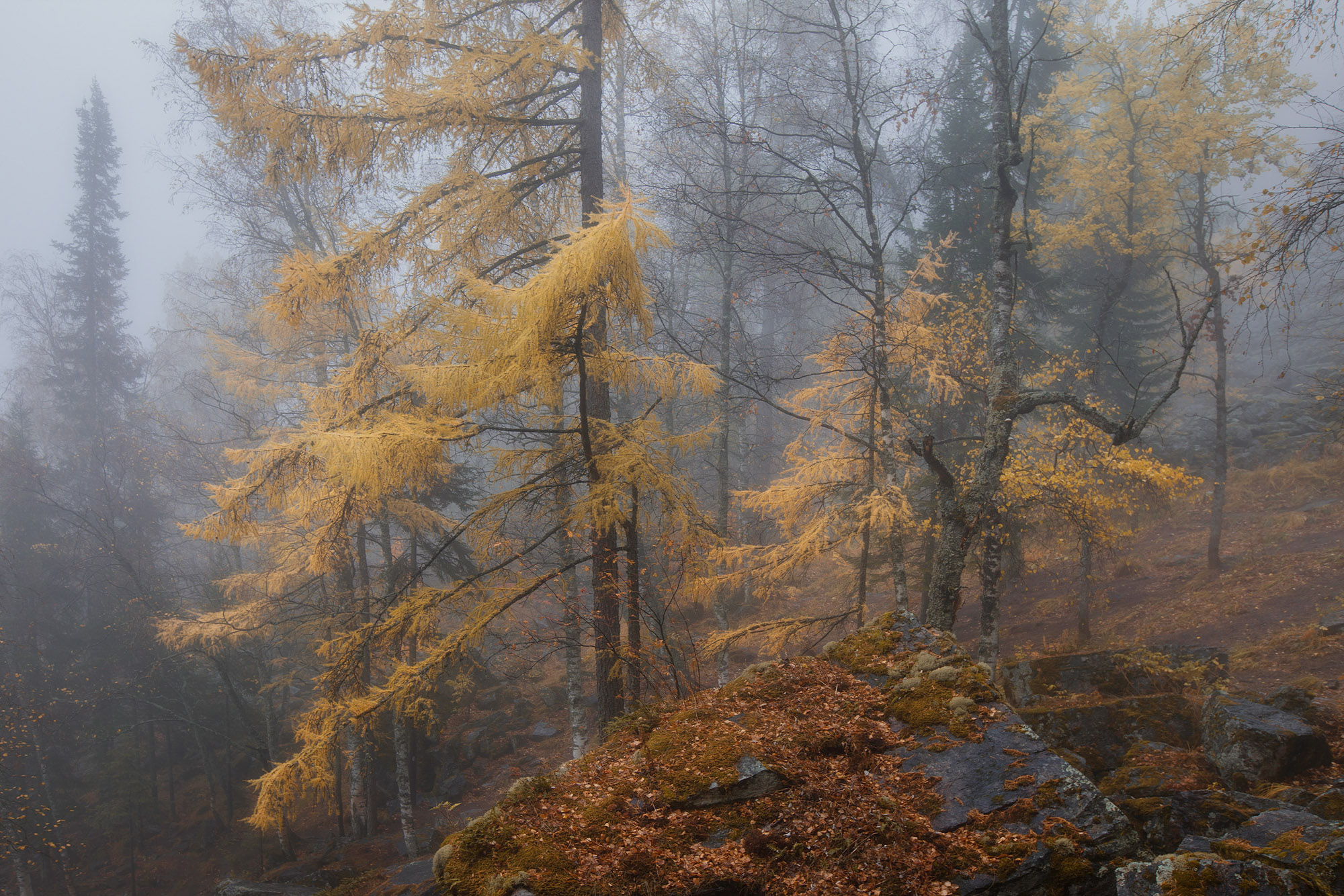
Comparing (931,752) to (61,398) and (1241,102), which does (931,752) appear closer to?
(1241,102)

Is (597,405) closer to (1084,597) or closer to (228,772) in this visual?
(1084,597)

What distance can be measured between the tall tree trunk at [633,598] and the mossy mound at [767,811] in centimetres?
198

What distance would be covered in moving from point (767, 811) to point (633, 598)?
3354 mm

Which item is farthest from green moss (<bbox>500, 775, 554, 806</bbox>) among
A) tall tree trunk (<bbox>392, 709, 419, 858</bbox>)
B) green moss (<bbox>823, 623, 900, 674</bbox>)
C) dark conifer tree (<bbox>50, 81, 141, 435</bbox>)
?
dark conifer tree (<bbox>50, 81, 141, 435</bbox>)

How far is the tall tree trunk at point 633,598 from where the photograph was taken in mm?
6164

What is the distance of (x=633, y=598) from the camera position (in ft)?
20.5

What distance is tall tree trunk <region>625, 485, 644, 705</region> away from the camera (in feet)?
20.2

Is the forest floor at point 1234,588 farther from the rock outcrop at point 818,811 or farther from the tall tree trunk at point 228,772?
the tall tree trunk at point 228,772

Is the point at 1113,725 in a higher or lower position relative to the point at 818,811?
lower

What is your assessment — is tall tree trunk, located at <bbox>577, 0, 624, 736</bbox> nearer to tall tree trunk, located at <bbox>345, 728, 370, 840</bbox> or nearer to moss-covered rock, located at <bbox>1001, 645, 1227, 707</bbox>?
moss-covered rock, located at <bbox>1001, 645, 1227, 707</bbox>

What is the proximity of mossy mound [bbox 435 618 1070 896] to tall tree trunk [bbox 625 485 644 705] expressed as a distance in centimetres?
198

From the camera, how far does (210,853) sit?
50.4ft

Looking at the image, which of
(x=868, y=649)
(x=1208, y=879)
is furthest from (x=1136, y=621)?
(x=1208, y=879)

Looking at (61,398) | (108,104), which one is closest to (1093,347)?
(61,398)
